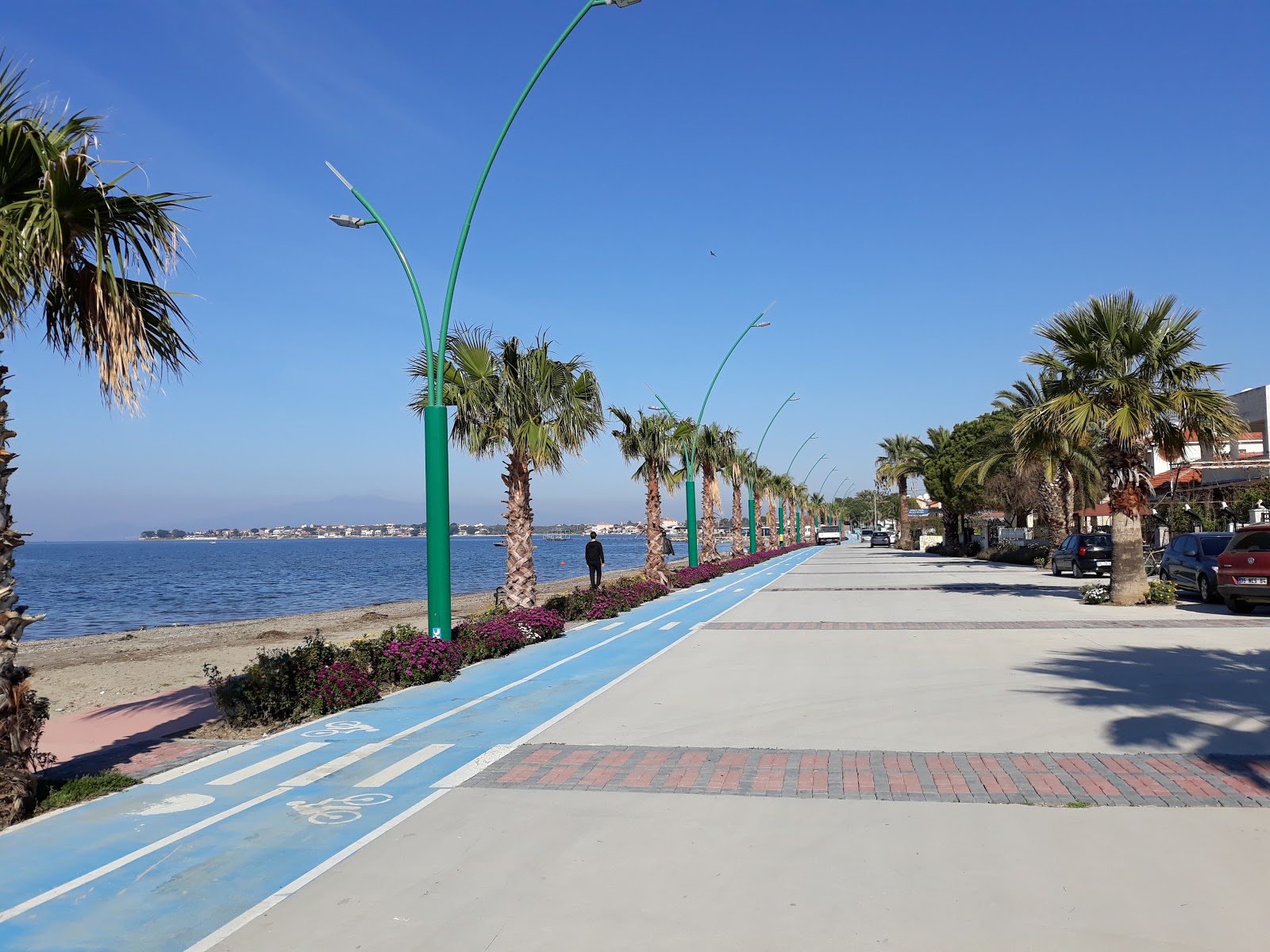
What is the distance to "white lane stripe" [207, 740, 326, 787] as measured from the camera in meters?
7.57

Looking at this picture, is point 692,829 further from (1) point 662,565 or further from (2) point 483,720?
(1) point 662,565

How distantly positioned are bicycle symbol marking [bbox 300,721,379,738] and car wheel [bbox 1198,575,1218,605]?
61.4 ft

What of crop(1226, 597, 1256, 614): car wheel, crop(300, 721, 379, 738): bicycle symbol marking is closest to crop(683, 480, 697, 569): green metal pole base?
crop(1226, 597, 1256, 614): car wheel

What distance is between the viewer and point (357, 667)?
11.1 meters

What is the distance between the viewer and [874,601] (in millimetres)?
24406

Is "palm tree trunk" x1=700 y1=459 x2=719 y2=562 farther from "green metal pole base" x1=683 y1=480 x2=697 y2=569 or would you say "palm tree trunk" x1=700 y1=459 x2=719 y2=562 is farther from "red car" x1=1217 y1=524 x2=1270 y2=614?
"red car" x1=1217 y1=524 x2=1270 y2=614

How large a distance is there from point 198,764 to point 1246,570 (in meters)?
17.9

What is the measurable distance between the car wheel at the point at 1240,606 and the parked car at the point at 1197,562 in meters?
1.47

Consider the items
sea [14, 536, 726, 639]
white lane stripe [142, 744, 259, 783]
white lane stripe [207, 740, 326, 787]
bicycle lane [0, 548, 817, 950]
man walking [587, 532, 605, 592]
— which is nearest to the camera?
bicycle lane [0, 548, 817, 950]

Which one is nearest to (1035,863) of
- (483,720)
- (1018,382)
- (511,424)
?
(483,720)

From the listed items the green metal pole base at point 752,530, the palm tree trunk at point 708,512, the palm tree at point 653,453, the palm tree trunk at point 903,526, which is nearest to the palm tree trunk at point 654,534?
the palm tree at point 653,453

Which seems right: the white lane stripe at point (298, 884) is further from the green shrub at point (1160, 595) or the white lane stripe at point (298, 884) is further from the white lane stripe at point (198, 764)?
the green shrub at point (1160, 595)

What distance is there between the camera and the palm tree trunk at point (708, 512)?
137 ft

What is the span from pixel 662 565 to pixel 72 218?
24014 millimetres
